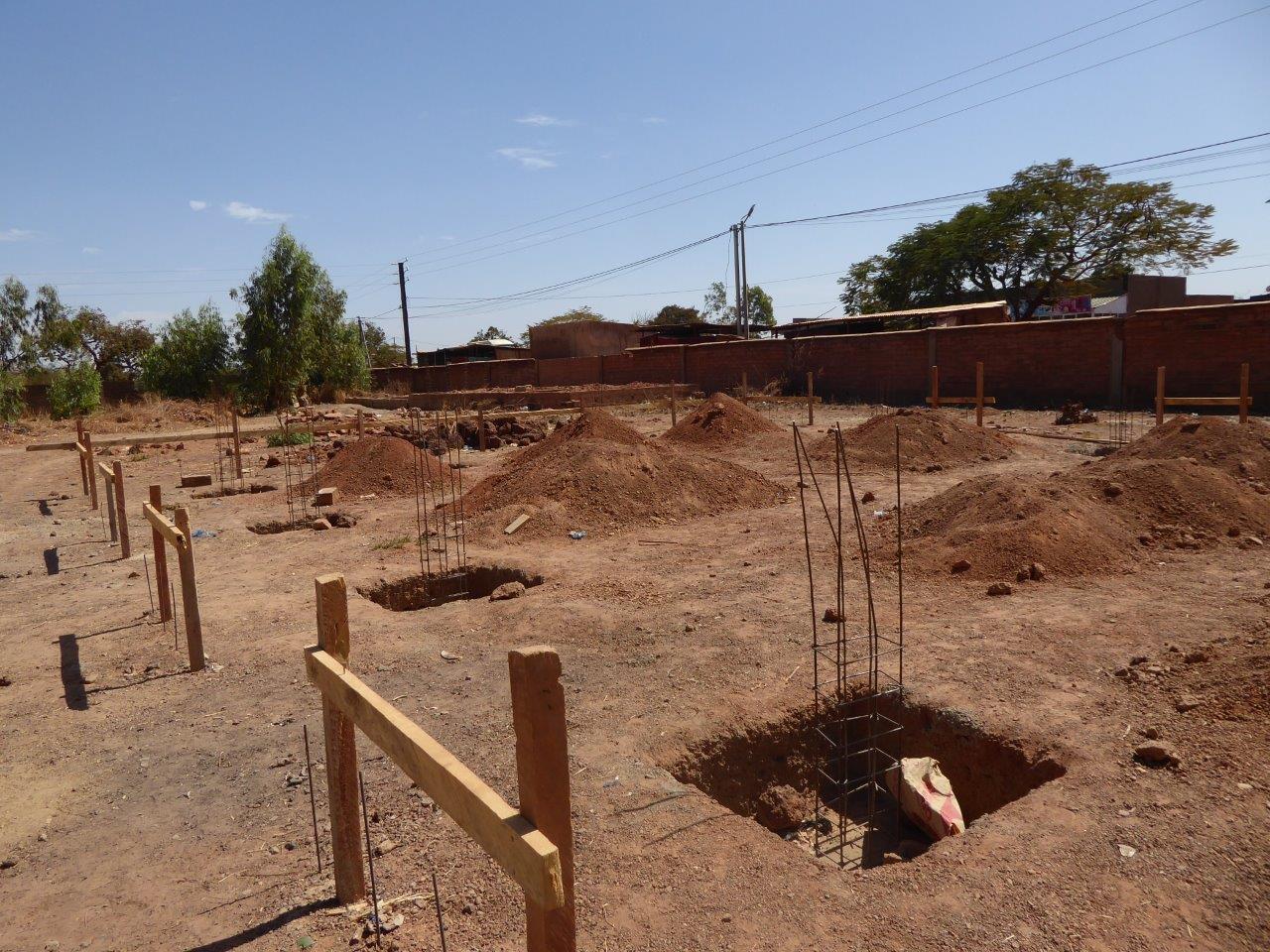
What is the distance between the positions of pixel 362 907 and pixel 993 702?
3426 mm

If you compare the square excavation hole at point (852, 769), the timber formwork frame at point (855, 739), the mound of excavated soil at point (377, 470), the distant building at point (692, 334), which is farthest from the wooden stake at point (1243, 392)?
the distant building at point (692, 334)

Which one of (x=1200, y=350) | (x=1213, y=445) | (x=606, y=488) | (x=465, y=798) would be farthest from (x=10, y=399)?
(x=1200, y=350)

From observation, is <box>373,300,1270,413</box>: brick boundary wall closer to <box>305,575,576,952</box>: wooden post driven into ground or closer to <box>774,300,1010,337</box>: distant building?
<box>774,300,1010,337</box>: distant building

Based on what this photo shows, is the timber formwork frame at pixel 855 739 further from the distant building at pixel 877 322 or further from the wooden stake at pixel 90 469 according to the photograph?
the distant building at pixel 877 322

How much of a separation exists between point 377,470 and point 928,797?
11129mm

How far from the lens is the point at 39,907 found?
331 cm

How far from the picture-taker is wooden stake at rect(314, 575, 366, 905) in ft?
10.2

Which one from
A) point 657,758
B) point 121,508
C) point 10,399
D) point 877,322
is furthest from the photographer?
Answer: point 877,322

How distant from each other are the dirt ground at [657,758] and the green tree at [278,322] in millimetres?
27976

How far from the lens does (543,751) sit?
200 centimetres

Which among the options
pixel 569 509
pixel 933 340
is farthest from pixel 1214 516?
pixel 933 340

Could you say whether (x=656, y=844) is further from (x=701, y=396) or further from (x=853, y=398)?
(x=701, y=396)

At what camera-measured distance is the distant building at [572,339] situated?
44688 mm

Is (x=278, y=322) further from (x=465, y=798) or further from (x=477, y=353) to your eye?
(x=465, y=798)
